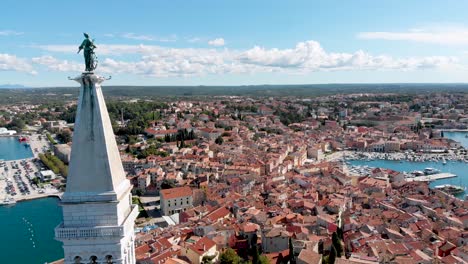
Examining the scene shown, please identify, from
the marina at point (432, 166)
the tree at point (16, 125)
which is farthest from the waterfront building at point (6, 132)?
the marina at point (432, 166)

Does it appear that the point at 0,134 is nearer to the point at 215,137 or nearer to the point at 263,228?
the point at 215,137

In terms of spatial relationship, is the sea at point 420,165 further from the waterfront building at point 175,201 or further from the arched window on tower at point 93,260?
the arched window on tower at point 93,260

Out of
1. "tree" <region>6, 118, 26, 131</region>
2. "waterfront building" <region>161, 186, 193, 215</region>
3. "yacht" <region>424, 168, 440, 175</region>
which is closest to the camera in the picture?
"waterfront building" <region>161, 186, 193, 215</region>

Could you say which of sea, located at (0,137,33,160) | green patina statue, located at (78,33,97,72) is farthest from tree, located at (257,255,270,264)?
sea, located at (0,137,33,160)

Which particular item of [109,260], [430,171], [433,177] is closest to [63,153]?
[433,177]

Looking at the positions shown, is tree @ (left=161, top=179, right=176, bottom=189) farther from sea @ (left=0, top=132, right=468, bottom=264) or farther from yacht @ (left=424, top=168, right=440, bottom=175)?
yacht @ (left=424, top=168, right=440, bottom=175)
